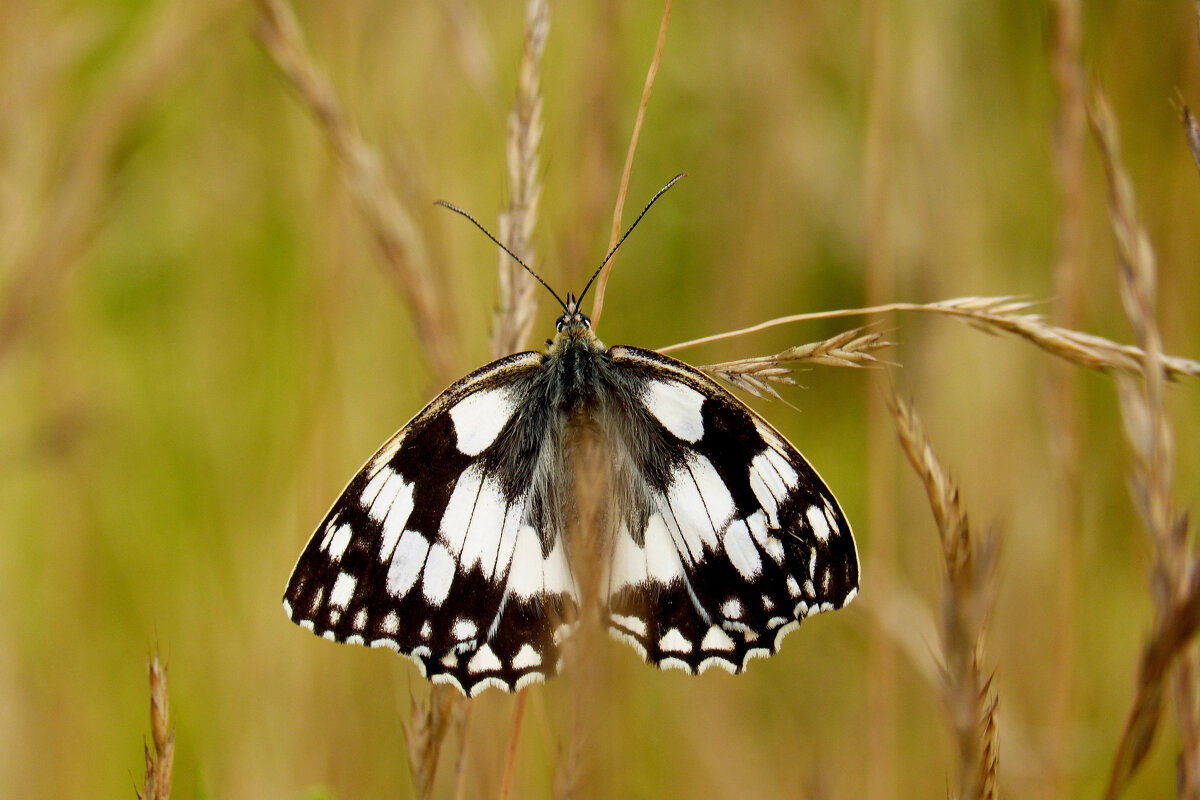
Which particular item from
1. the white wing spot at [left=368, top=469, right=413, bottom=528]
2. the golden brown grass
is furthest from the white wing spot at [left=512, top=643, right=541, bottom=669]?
the white wing spot at [left=368, top=469, right=413, bottom=528]

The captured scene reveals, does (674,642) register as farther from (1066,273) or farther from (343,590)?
(1066,273)

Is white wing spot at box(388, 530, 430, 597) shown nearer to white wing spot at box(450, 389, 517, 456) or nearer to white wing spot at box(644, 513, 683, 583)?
white wing spot at box(450, 389, 517, 456)

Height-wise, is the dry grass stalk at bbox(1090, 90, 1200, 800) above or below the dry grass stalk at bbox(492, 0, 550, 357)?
below

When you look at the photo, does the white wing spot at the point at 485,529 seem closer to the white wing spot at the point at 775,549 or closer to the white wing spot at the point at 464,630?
the white wing spot at the point at 464,630

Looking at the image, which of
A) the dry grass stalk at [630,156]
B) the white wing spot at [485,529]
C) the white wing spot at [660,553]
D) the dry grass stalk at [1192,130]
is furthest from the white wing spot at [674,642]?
the dry grass stalk at [1192,130]

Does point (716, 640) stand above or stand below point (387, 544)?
below

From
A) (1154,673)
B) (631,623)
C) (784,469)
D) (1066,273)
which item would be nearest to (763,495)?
(784,469)

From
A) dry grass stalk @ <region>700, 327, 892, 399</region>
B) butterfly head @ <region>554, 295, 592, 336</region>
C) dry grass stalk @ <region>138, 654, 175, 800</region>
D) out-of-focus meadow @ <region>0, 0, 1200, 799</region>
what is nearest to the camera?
dry grass stalk @ <region>138, 654, 175, 800</region>
